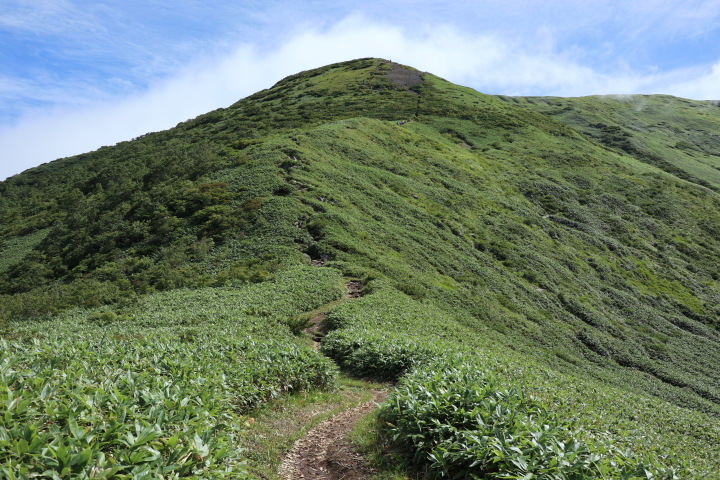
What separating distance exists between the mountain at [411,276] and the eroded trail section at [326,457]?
47.1 inches

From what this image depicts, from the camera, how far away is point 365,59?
146m

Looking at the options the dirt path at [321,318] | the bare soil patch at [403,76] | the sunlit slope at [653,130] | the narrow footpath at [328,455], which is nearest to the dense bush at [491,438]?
the narrow footpath at [328,455]

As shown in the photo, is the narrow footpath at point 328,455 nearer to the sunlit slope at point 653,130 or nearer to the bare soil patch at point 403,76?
the bare soil patch at point 403,76

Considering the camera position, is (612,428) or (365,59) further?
(365,59)

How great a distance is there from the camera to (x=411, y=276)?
3544 centimetres

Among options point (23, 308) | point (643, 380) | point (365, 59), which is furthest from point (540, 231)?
point (365, 59)

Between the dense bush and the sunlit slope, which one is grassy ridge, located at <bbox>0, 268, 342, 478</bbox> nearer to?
the dense bush

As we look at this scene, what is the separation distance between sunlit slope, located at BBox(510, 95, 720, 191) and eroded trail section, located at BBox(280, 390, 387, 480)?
124m

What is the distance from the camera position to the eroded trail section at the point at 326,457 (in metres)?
9.44

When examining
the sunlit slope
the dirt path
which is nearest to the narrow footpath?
the dirt path

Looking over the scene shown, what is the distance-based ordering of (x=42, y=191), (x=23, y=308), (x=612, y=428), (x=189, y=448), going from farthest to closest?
(x=42, y=191)
(x=23, y=308)
(x=612, y=428)
(x=189, y=448)

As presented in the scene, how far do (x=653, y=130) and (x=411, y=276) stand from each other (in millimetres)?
160917

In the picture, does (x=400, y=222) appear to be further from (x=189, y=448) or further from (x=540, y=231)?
(x=189, y=448)

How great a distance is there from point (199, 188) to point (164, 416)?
128 ft
